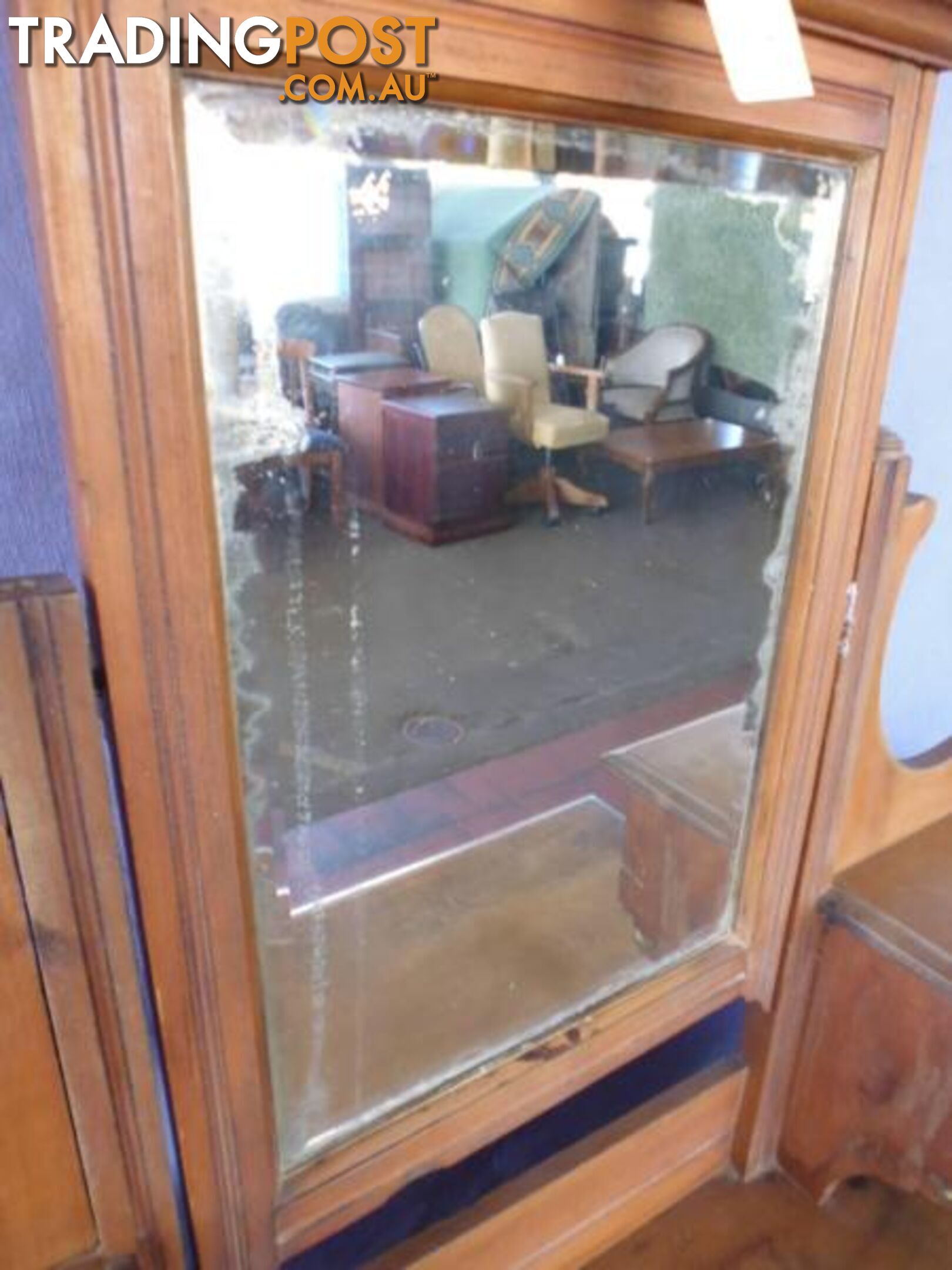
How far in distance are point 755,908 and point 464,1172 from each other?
1.10ft

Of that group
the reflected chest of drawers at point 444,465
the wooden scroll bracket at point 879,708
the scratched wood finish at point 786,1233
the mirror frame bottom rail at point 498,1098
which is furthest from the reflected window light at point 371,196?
the scratched wood finish at point 786,1233

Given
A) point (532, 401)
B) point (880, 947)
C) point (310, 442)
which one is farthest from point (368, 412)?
point (880, 947)

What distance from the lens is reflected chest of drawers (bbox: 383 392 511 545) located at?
1.80 ft

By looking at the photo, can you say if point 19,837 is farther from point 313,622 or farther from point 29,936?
point 313,622

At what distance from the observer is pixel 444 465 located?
0.64 metres

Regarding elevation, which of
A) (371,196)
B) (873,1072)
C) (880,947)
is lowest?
(873,1072)

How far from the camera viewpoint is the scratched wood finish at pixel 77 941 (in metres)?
0.38

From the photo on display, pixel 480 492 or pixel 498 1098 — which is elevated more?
pixel 480 492

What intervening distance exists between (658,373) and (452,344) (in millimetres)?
162

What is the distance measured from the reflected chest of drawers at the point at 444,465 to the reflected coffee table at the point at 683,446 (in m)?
0.09

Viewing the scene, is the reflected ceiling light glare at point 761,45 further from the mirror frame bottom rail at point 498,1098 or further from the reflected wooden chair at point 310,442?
the mirror frame bottom rail at point 498,1098

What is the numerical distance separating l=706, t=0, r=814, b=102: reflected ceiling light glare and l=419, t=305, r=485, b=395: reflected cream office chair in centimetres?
19

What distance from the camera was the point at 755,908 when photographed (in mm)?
736

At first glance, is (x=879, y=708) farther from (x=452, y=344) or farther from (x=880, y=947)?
(x=452, y=344)
